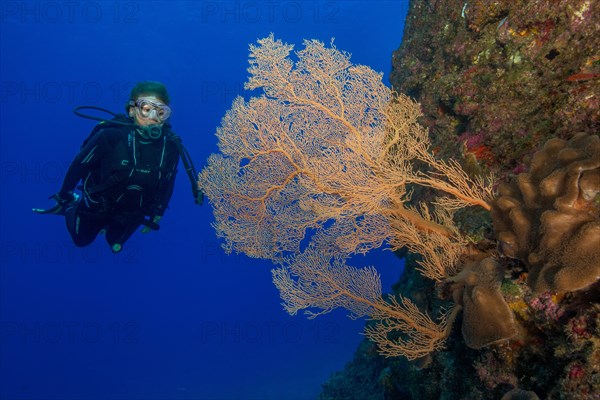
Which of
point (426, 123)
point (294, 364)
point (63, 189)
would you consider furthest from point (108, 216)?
point (294, 364)

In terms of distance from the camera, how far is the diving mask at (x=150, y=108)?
6.07 meters

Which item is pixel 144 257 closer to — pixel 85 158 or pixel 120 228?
pixel 120 228

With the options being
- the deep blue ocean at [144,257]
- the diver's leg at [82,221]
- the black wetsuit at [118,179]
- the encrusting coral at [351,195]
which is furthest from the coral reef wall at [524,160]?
the deep blue ocean at [144,257]

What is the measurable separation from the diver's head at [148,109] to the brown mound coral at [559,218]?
526cm

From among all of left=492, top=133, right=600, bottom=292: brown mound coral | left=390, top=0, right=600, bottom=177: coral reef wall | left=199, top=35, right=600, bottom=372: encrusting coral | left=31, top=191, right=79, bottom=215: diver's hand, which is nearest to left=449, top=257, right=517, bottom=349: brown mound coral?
left=199, top=35, right=600, bottom=372: encrusting coral

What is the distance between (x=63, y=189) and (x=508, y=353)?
21.1ft

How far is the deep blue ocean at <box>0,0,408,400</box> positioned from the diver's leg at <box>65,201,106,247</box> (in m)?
21.5

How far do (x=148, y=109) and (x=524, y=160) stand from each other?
5.33 meters

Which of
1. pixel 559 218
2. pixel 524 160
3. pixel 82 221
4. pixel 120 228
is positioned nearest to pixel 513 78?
pixel 524 160

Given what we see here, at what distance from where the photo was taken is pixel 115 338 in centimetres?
4653

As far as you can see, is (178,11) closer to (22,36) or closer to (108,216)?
(22,36)

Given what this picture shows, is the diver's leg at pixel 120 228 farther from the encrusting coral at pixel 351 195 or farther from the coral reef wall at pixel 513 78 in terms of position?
the coral reef wall at pixel 513 78

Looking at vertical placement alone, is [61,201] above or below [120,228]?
above

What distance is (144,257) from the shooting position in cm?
7425
